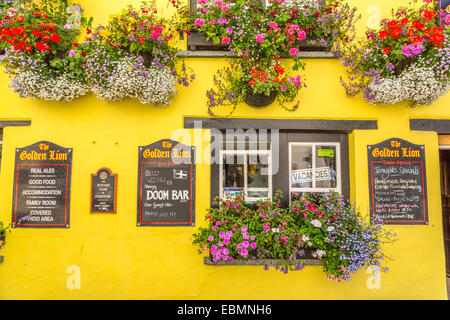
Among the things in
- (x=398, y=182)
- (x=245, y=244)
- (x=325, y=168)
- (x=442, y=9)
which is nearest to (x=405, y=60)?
(x=442, y=9)

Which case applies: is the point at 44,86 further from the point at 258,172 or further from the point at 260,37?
the point at 258,172

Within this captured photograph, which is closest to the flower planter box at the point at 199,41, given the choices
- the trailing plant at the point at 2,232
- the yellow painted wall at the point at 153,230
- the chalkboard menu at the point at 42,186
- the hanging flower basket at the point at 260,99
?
the yellow painted wall at the point at 153,230

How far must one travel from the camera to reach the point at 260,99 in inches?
153

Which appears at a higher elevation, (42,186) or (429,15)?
(429,15)

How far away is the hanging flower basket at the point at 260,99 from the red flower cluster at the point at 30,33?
2.56 m

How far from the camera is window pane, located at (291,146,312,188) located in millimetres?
4227

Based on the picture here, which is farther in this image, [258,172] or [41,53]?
[258,172]

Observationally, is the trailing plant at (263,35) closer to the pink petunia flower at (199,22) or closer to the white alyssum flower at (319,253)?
the pink petunia flower at (199,22)

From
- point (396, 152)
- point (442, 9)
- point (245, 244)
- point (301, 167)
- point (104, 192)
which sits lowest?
point (245, 244)

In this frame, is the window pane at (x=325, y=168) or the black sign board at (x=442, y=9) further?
the window pane at (x=325, y=168)

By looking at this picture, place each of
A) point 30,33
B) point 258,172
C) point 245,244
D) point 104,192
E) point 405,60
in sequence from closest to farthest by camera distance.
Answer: point 245,244 < point 30,33 < point 405,60 < point 104,192 < point 258,172

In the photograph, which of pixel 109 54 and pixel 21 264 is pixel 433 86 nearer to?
pixel 109 54

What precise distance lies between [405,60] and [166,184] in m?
3.61

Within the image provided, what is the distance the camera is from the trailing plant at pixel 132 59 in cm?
367
